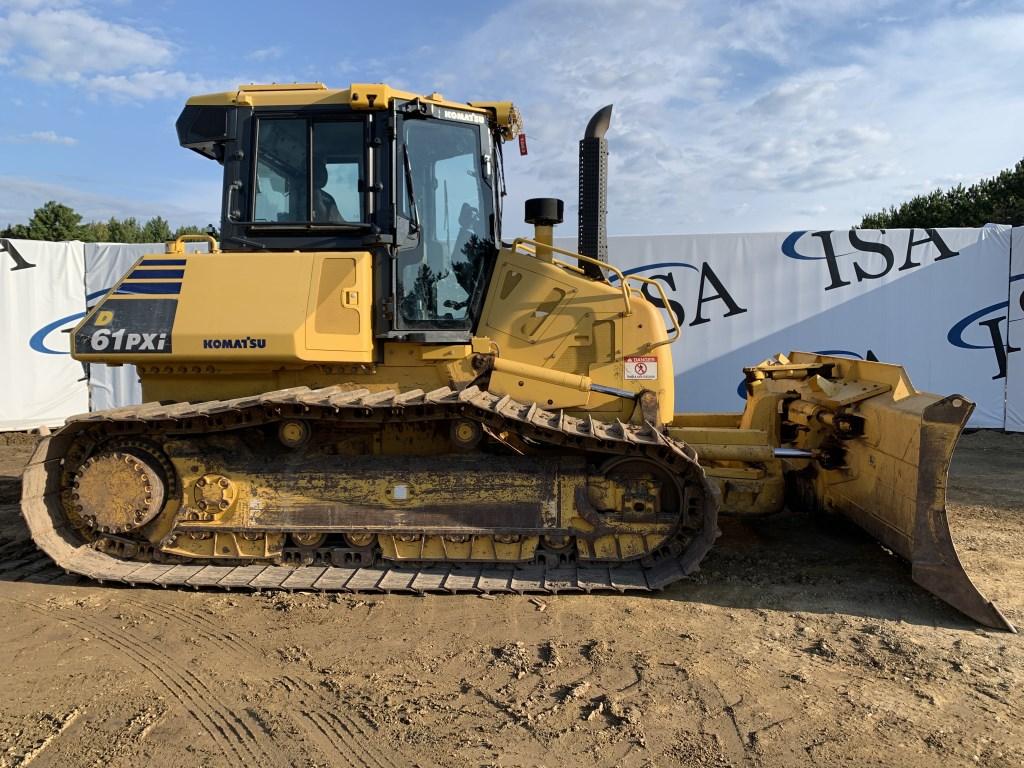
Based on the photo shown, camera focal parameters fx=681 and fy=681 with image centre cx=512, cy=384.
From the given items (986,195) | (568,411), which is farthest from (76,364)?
(986,195)

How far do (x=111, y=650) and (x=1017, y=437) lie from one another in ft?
43.8

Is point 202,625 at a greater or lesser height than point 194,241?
lesser

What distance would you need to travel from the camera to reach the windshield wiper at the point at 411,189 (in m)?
4.75

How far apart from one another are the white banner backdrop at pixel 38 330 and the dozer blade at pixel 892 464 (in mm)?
12082

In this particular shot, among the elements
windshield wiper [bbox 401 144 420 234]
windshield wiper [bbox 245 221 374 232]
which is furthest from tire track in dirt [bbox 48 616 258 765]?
windshield wiper [bbox 401 144 420 234]

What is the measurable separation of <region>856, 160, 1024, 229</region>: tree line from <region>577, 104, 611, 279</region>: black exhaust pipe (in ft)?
89.5

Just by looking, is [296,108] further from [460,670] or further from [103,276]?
[103,276]

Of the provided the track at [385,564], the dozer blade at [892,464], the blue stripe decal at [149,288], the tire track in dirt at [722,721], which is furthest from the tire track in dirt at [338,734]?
the dozer blade at [892,464]

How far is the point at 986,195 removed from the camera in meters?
27.7

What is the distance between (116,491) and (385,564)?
6.10ft

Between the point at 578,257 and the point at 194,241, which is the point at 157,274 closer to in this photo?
the point at 194,241

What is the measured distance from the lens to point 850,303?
38.4 ft

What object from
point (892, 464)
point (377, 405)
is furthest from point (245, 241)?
point (892, 464)

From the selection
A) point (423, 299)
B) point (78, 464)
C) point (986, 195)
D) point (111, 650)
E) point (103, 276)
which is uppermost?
point (986, 195)
